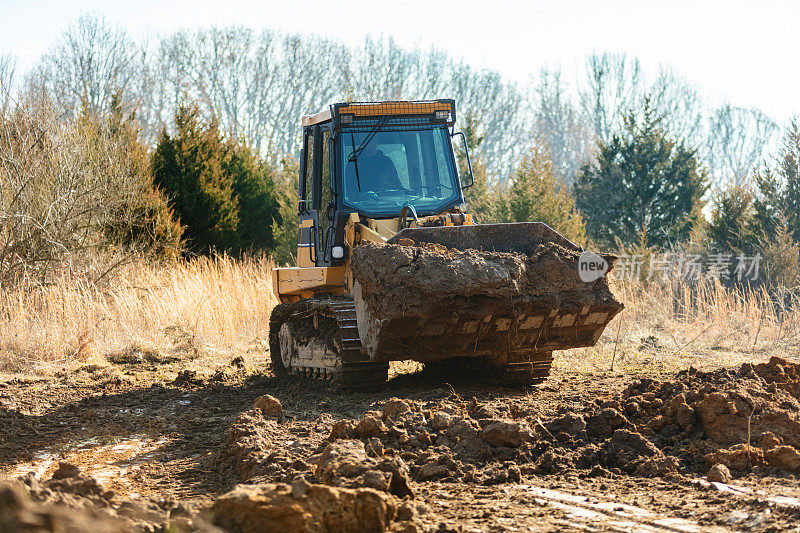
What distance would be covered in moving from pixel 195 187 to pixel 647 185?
12.2 metres

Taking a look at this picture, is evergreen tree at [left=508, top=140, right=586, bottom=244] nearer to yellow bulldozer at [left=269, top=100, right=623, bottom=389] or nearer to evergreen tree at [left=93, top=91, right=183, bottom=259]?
evergreen tree at [left=93, top=91, right=183, bottom=259]

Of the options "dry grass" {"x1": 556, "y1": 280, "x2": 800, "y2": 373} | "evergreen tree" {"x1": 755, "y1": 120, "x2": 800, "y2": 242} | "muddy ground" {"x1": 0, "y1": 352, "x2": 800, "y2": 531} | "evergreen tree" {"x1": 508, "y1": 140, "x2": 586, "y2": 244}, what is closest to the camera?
"muddy ground" {"x1": 0, "y1": 352, "x2": 800, "y2": 531}

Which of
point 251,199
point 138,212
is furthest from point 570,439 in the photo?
point 251,199

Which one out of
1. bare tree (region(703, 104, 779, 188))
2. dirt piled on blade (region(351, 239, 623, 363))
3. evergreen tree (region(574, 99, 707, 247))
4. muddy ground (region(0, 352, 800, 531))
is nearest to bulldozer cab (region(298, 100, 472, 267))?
dirt piled on blade (region(351, 239, 623, 363))

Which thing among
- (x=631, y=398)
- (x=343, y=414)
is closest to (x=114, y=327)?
(x=343, y=414)

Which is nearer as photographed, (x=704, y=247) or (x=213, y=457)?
(x=213, y=457)

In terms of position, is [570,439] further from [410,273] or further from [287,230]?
[287,230]

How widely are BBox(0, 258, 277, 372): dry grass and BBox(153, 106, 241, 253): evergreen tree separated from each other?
7.67 feet

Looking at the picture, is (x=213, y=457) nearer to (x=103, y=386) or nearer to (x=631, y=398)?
(x=631, y=398)

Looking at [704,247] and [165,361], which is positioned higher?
[704,247]

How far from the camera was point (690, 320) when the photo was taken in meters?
14.0

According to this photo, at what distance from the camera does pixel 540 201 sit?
56.5 ft

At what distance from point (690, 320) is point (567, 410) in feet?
30.0

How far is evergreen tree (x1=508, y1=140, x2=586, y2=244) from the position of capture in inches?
674
